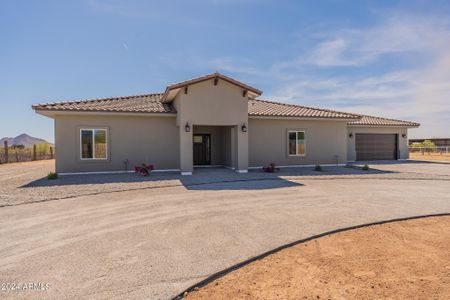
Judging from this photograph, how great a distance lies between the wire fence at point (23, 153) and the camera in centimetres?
2497

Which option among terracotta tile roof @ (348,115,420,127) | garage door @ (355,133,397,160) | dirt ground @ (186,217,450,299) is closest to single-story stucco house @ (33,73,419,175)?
terracotta tile roof @ (348,115,420,127)

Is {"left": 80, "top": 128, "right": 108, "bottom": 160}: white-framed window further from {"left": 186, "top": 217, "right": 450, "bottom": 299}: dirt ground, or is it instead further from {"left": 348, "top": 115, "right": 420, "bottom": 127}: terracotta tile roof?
{"left": 348, "top": 115, "right": 420, "bottom": 127}: terracotta tile roof

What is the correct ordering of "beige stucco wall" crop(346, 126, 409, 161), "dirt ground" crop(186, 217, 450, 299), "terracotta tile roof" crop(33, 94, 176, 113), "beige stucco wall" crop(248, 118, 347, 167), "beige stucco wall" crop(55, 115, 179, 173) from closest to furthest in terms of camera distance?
"dirt ground" crop(186, 217, 450, 299), "terracotta tile roof" crop(33, 94, 176, 113), "beige stucco wall" crop(55, 115, 179, 173), "beige stucco wall" crop(248, 118, 347, 167), "beige stucco wall" crop(346, 126, 409, 161)

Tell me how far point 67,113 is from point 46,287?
12.4 meters

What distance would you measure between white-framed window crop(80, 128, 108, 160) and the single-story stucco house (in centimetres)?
5

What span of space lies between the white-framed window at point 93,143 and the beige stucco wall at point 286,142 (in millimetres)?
8339

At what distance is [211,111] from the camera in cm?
1427

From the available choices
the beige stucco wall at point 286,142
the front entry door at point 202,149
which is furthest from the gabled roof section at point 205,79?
the front entry door at point 202,149

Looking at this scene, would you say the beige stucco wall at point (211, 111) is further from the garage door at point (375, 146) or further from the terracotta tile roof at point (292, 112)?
the garage door at point (375, 146)

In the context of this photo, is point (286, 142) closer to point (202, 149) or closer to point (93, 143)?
point (202, 149)

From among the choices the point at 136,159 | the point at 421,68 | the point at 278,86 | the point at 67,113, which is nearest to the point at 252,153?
the point at 136,159

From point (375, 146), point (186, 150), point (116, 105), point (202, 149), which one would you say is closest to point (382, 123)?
point (375, 146)

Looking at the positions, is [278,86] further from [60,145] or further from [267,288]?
[267,288]

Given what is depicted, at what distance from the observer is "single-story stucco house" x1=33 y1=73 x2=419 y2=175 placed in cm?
1412
